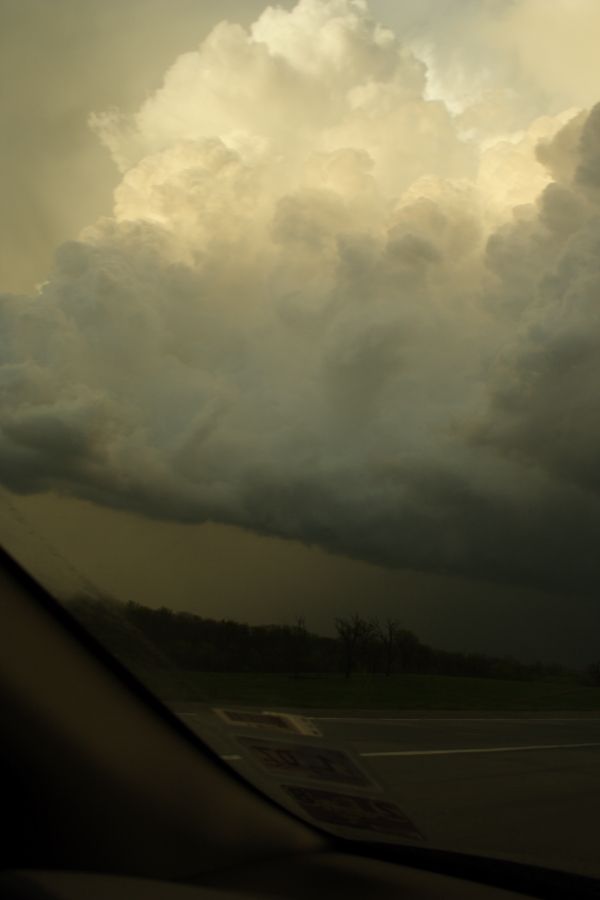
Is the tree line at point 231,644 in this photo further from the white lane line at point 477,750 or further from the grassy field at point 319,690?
the white lane line at point 477,750

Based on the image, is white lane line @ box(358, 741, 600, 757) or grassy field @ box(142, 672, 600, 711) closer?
grassy field @ box(142, 672, 600, 711)

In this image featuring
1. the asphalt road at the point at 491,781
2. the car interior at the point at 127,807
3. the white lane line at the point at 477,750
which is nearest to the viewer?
the car interior at the point at 127,807

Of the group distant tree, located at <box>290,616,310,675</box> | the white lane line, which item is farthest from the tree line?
the white lane line

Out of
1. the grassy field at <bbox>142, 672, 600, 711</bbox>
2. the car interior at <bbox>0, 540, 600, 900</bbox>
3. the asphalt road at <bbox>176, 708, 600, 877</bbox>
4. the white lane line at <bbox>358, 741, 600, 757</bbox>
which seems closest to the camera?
the car interior at <bbox>0, 540, 600, 900</bbox>

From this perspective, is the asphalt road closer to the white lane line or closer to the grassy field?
the white lane line

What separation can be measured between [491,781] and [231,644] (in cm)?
303

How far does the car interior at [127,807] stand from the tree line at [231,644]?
0.25 ft

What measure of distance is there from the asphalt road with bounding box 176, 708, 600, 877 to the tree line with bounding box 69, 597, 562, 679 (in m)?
0.23

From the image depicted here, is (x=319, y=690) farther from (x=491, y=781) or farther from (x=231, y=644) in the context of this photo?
(x=491, y=781)

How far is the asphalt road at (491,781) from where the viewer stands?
330 centimetres

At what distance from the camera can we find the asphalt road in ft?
10.8

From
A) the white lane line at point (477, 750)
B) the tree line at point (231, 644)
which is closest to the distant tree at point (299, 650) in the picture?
the tree line at point (231, 644)

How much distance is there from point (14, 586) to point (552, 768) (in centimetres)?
493

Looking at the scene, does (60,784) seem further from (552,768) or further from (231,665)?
(552,768)
